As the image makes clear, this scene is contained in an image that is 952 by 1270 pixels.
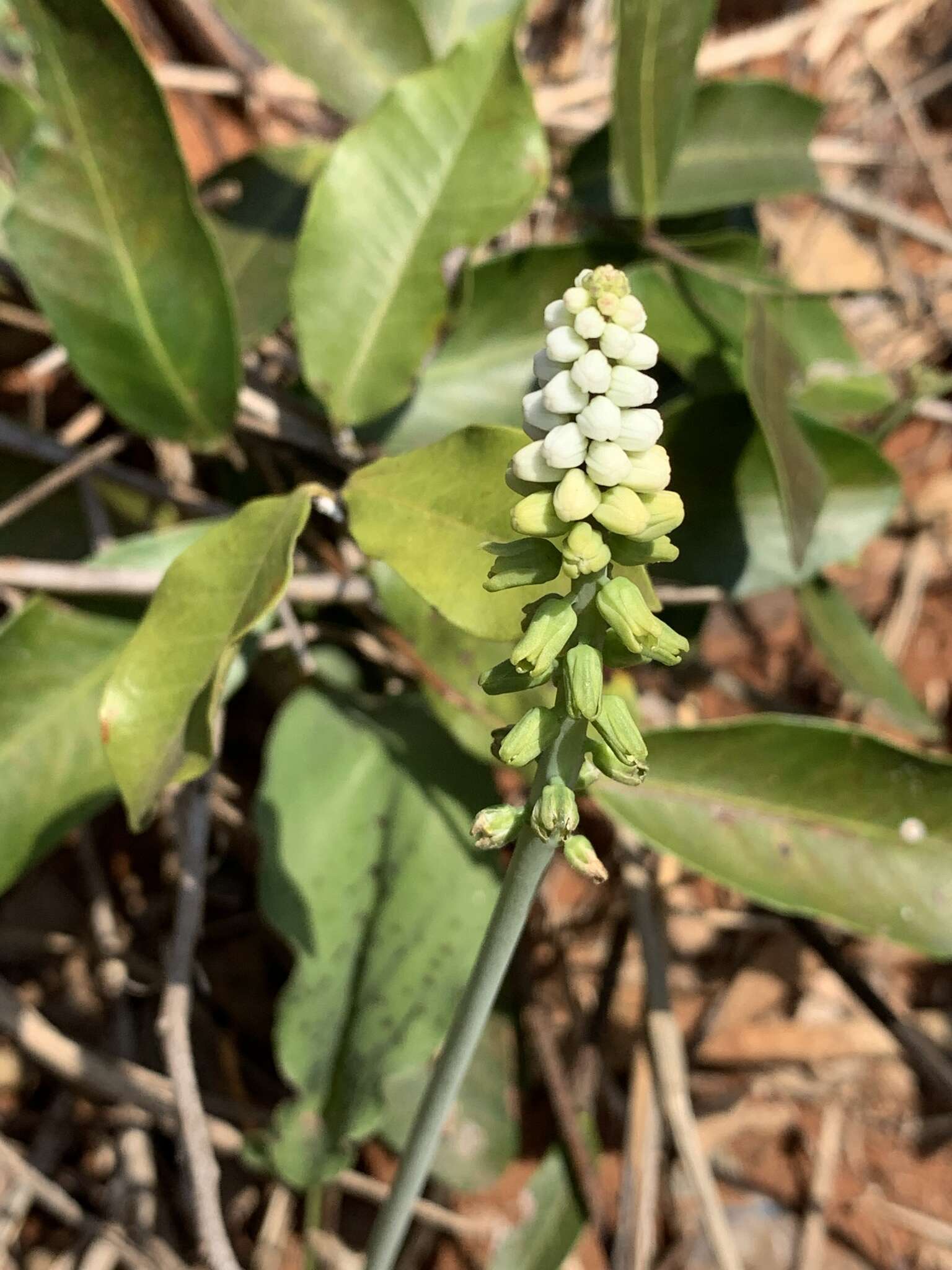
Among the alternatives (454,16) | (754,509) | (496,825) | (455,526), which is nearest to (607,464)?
(496,825)

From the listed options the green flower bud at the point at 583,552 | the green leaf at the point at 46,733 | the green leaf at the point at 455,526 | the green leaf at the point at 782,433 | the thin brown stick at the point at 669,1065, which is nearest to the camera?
the green flower bud at the point at 583,552

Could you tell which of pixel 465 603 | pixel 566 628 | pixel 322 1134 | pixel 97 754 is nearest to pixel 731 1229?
pixel 322 1134

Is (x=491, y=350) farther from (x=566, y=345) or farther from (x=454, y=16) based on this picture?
(x=566, y=345)

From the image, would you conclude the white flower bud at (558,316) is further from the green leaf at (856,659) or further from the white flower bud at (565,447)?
the green leaf at (856,659)

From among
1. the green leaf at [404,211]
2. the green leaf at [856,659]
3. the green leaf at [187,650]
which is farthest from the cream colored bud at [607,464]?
the green leaf at [856,659]

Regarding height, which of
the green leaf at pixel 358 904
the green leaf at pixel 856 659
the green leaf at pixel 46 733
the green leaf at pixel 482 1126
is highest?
the green leaf at pixel 46 733
